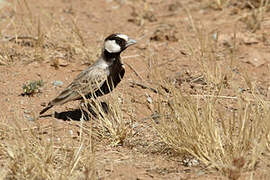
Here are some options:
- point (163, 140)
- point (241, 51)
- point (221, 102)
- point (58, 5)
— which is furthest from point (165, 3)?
point (163, 140)

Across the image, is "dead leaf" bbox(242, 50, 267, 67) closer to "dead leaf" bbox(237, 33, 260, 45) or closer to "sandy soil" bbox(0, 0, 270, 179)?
"sandy soil" bbox(0, 0, 270, 179)

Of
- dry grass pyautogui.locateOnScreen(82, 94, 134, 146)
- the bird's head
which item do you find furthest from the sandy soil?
the bird's head

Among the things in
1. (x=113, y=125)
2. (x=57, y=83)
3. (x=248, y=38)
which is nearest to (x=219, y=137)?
(x=113, y=125)

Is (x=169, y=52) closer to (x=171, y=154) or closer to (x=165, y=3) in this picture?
(x=165, y=3)

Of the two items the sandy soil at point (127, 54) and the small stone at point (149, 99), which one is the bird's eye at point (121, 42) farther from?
the small stone at point (149, 99)

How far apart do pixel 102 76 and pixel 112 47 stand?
0.43 m

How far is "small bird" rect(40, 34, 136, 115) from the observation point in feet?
19.1

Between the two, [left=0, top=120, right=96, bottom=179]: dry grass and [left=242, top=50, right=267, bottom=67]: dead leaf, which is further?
[left=242, top=50, right=267, bottom=67]: dead leaf

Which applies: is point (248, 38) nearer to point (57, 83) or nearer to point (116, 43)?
point (116, 43)

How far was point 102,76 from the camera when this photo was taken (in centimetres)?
580

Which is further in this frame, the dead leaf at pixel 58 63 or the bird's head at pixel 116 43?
the dead leaf at pixel 58 63

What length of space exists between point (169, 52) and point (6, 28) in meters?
2.91

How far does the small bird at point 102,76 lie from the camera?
5.81m

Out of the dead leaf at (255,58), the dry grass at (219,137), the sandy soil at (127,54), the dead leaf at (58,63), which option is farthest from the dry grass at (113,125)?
the dead leaf at (255,58)
